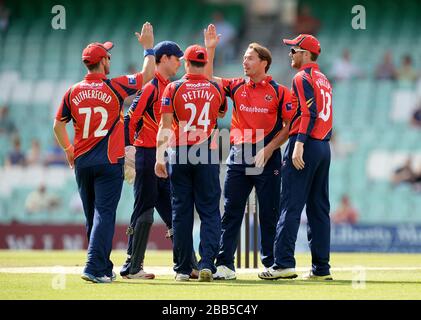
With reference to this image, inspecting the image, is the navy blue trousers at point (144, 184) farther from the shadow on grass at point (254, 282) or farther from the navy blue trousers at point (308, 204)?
the navy blue trousers at point (308, 204)

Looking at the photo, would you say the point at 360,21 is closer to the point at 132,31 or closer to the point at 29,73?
the point at 132,31

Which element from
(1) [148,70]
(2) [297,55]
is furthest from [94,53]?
(2) [297,55]

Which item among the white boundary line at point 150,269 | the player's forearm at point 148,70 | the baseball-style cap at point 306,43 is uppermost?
the baseball-style cap at point 306,43

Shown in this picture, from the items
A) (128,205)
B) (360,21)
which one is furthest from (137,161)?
(360,21)

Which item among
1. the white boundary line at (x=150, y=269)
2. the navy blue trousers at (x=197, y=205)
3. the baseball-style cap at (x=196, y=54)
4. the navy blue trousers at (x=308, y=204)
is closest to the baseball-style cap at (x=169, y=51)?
the baseball-style cap at (x=196, y=54)

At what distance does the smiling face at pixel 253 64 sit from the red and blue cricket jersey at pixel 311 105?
52 cm

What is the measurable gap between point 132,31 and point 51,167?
5.29 m

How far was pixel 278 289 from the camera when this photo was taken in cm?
973

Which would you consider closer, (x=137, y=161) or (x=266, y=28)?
(x=137, y=161)

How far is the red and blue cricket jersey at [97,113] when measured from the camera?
413 inches

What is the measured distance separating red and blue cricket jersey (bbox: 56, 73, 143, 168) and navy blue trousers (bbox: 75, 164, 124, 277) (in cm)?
11

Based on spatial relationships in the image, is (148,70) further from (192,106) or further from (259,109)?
(259,109)

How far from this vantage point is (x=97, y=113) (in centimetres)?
1052

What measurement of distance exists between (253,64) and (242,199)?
1526 millimetres
